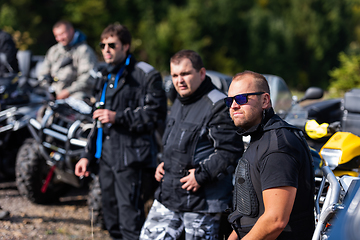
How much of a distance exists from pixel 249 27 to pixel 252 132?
123 feet

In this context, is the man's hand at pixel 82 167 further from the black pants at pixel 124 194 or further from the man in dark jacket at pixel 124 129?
the black pants at pixel 124 194

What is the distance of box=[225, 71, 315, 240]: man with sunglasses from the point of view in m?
1.73

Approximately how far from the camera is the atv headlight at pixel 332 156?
2670mm

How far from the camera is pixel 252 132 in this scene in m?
1.93

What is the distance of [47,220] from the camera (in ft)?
14.2

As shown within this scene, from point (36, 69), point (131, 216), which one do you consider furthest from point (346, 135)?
point (36, 69)

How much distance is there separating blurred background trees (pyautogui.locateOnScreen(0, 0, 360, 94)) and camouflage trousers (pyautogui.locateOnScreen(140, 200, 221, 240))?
2559 cm

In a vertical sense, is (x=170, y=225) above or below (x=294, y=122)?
below

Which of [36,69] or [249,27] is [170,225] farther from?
[249,27]

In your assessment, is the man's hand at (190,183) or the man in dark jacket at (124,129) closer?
the man's hand at (190,183)

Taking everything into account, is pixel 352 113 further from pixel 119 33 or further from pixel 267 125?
pixel 267 125

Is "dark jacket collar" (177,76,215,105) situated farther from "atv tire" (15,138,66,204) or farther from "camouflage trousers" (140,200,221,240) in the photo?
"atv tire" (15,138,66,204)

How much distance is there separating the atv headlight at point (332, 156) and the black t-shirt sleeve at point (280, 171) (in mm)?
1028

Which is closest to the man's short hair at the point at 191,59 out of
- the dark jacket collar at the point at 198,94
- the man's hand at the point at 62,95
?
the dark jacket collar at the point at 198,94
